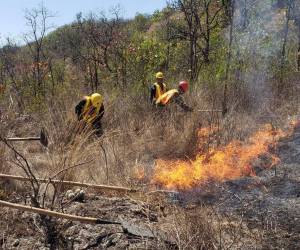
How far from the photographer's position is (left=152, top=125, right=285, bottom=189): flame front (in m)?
5.36

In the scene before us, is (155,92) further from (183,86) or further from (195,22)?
(195,22)

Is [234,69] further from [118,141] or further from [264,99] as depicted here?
[118,141]

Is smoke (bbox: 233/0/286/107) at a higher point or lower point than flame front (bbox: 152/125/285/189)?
higher

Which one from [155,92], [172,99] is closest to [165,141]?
[172,99]

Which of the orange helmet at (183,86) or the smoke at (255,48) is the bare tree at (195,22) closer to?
the smoke at (255,48)

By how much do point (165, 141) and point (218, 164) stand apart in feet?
5.13

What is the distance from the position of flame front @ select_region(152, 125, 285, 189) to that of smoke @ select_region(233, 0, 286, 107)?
8.58 ft

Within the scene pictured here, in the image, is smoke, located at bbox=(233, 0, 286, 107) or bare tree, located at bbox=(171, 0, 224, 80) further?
bare tree, located at bbox=(171, 0, 224, 80)

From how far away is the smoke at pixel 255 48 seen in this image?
9.60 meters

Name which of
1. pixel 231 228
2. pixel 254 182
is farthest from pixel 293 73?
pixel 231 228

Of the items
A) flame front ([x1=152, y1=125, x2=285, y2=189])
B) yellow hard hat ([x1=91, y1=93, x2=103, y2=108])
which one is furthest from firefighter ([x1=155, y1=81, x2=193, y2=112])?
flame front ([x1=152, y1=125, x2=285, y2=189])

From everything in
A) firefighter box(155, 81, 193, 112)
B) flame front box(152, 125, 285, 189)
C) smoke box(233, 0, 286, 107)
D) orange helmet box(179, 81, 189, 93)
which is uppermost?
smoke box(233, 0, 286, 107)

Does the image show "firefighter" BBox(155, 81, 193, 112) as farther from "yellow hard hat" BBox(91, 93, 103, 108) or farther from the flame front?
the flame front

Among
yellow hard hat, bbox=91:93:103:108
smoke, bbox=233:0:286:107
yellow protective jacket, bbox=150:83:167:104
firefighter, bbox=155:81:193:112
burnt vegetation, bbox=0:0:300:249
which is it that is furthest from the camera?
smoke, bbox=233:0:286:107
